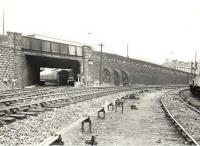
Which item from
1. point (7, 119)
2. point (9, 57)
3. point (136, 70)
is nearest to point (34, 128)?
point (7, 119)

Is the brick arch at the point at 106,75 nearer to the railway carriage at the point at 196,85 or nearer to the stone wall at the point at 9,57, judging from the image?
the stone wall at the point at 9,57

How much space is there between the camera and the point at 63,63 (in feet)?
135

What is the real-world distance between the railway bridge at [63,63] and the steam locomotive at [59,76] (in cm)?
97

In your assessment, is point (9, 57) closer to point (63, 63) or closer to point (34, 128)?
point (63, 63)

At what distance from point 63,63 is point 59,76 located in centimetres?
319

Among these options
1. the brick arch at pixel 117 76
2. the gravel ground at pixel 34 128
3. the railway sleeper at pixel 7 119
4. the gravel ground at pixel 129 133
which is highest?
the brick arch at pixel 117 76

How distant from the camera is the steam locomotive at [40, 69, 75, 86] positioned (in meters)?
43.7

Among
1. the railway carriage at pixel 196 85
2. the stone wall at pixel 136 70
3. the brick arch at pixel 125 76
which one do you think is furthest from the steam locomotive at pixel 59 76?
the railway carriage at pixel 196 85

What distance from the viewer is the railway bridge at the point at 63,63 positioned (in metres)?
28.6

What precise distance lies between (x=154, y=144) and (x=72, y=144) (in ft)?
6.48

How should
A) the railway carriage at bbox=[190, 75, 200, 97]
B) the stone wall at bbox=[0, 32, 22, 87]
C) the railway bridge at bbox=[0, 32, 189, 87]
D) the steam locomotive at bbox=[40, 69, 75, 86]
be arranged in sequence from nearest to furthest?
the railway carriage at bbox=[190, 75, 200, 97]
the stone wall at bbox=[0, 32, 22, 87]
the railway bridge at bbox=[0, 32, 189, 87]
the steam locomotive at bbox=[40, 69, 75, 86]

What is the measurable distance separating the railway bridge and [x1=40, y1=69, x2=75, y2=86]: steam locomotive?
38.1 inches

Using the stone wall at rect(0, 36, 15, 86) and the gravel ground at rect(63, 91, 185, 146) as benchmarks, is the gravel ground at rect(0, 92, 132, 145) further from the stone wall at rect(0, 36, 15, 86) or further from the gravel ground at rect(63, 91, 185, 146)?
the stone wall at rect(0, 36, 15, 86)

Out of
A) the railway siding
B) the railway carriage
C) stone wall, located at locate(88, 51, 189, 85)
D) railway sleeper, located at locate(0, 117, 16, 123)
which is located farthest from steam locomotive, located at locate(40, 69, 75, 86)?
railway sleeper, located at locate(0, 117, 16, 123)
